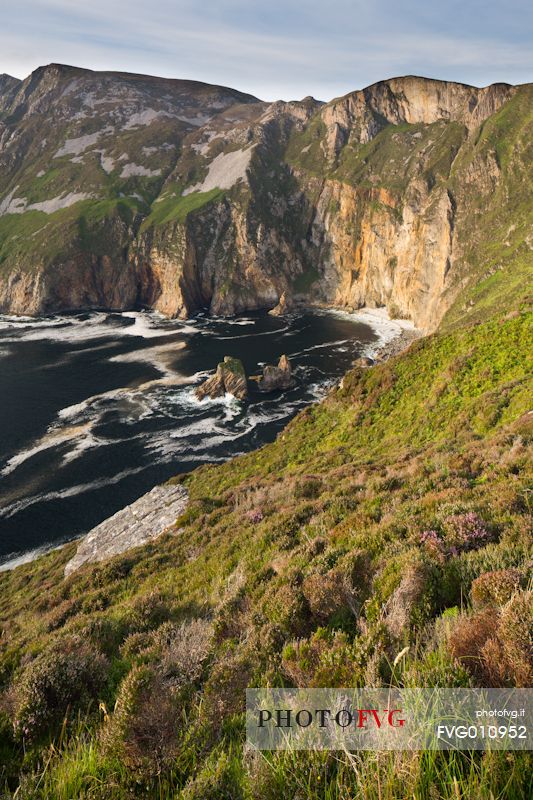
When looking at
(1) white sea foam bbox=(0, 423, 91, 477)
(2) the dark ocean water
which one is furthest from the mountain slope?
(1) white sea foam bbox=(0, 423, 91, 477)

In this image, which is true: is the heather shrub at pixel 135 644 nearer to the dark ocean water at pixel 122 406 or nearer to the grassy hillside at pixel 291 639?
the grassy hillside at pixel 291 639

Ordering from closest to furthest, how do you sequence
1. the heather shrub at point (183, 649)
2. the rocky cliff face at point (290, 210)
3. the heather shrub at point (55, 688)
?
the heather shrub at point (55, 688)
the heather shrub at point (183, 649)
the rocky cliff face at point (290, 210)

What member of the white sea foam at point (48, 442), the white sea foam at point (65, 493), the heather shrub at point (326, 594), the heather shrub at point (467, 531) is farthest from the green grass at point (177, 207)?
the heather shrub at point (326, 594)

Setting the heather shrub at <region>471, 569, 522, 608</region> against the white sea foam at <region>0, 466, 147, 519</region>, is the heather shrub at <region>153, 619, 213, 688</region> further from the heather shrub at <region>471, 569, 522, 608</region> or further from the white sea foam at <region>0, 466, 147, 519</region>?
the white sea foam at <region>0, 466, 147, 519</region>

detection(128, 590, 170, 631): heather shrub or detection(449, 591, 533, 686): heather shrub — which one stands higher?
detection(449, 591, 533, 686): heather shrub

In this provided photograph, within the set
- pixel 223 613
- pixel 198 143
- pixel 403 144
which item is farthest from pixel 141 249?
pixel 223 613

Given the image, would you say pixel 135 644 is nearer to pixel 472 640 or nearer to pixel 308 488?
pixel 472 640

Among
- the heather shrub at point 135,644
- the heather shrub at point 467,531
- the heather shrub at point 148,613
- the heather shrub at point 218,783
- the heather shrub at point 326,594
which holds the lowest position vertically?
the heather shrub at point 148,613
